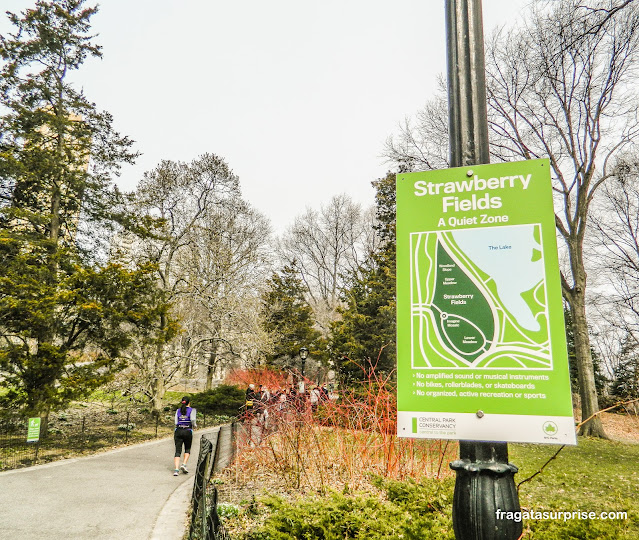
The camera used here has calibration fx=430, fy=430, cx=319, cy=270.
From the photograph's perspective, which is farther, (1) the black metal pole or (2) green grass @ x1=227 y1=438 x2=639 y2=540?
(2) green grass @ x1=227 y1=438 x2=639 y2=540

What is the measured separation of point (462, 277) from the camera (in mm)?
1771

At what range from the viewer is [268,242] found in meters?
28.2

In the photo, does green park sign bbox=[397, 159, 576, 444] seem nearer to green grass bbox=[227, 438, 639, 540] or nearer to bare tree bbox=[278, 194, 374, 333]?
green grass bbox=[227, 438, 639, 540]

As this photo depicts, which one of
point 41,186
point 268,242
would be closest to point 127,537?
point 41,186

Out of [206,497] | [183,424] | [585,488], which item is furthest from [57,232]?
[585,488]

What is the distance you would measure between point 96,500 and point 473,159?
8390mm

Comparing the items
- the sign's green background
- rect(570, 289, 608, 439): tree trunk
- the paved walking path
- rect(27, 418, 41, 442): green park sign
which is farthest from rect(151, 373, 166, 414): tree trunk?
the sign's green background

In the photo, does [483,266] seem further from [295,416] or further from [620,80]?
[620,80]

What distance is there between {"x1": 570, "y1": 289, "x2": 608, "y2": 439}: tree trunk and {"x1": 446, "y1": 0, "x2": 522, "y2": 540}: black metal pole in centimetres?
1734

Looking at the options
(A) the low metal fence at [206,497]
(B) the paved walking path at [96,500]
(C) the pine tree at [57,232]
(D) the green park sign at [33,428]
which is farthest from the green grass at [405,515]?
(C) the pine tree at [57,232]

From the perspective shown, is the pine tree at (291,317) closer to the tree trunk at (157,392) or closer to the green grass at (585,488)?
the tree trunk at (157,392)

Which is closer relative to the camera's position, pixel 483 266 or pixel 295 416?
pixel 483 266

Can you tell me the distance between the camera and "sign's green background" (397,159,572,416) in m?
1.60

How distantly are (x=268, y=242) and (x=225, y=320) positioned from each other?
9.46 meters
